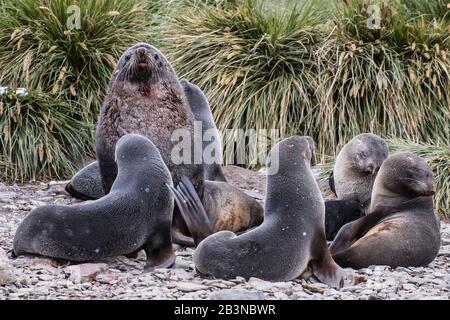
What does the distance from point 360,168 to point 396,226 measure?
65.9 inches

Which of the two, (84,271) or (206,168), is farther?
(206,168)

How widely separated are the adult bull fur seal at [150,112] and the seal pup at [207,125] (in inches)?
25.5

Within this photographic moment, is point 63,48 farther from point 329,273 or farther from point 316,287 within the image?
point 316,287

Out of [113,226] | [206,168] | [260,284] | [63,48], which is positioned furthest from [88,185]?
[260,284]

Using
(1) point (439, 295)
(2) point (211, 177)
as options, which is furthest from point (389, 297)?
(2) point (211, 177)

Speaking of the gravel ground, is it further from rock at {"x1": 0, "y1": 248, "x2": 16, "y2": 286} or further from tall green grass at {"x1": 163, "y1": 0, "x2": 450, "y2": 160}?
tall green grass at {"x1": 163, "y1": 0, "x2": 450, "y2": 160}

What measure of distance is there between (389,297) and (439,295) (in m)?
0.34

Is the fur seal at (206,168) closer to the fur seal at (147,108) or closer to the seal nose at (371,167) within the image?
the fur seal at (147,108)

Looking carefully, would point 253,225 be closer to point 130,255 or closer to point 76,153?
point 130,255

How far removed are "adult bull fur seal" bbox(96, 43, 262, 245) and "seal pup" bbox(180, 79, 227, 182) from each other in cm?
65

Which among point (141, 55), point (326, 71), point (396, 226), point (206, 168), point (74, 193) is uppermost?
point (141, 55)

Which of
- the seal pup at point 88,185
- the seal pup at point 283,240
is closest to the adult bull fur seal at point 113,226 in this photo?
the seal pup at point 283,240

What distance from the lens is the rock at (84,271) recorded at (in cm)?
578

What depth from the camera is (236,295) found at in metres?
5.24
